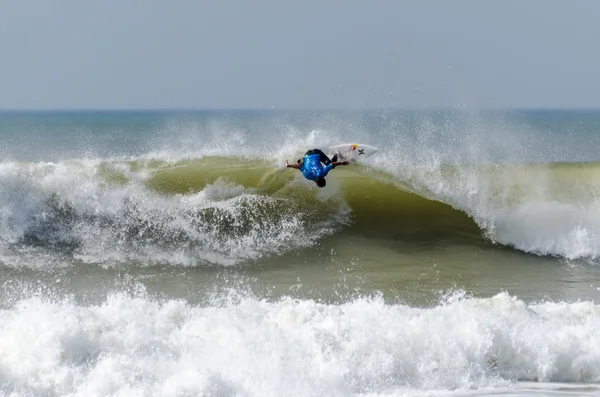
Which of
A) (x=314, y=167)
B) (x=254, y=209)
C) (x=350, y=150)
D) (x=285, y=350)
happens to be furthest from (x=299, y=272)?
(x=350, y=150)

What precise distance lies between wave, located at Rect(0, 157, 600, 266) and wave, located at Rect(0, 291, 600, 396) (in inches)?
127

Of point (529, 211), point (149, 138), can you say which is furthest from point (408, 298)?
point (149, 138)

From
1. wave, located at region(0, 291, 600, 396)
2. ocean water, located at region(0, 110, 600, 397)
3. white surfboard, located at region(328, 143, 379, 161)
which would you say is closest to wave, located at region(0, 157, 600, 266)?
ocean water, located at region(0, 110, 600, 397)

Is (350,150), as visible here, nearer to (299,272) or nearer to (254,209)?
(254,209)

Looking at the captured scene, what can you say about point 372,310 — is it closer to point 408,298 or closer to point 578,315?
point 408,298

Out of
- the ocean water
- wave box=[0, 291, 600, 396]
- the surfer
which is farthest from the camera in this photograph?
the surfer

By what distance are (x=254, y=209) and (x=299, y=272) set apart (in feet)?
8.43

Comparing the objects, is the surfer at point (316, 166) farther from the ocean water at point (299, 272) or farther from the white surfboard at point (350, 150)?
the white surfboard at point (350, 150)

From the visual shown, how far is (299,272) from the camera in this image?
11195mm

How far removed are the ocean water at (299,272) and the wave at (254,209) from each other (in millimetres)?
42

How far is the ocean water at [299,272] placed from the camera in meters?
7.57

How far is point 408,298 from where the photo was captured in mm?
10141

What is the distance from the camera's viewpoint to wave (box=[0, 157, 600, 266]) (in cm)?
1204

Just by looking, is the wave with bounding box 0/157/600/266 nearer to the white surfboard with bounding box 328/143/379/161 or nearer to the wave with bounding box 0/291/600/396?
the white surfboard with bounding box 328/143/379/161
